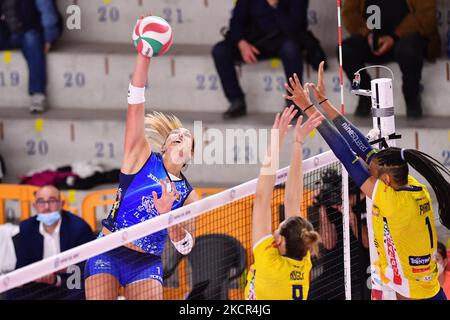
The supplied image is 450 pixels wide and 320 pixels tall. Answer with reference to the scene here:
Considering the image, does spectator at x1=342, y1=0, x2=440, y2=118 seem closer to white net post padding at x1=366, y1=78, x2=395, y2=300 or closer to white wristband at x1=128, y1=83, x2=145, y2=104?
white net post padding at x1=366, y1=78, x2=395, y2=300

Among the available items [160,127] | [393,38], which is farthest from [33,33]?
[160,127]

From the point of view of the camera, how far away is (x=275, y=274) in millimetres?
7500

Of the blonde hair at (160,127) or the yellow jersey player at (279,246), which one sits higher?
the blonde hair at (160,127)

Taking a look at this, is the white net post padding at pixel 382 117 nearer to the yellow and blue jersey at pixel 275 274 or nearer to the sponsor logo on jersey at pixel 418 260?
the sponsor logo on jersey at pixel 418 260

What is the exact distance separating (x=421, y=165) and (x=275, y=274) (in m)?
1.20

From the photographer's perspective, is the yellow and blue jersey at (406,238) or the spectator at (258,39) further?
the spectator at (258,39)

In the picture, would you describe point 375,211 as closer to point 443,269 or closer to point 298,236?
point 298,236

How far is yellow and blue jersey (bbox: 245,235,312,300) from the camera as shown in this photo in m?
7.49

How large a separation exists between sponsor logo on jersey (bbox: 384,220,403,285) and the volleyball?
5.65ft

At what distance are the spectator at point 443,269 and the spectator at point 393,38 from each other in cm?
198

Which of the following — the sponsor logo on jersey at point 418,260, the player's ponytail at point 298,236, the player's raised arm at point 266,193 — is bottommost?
the sponsor logo on jersey at point 418,260

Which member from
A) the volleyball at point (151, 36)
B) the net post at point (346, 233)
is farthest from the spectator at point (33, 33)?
the net post at point (346, 233)

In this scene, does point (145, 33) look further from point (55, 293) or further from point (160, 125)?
point (55, 293)

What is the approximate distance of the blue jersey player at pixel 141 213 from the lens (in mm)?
8047
